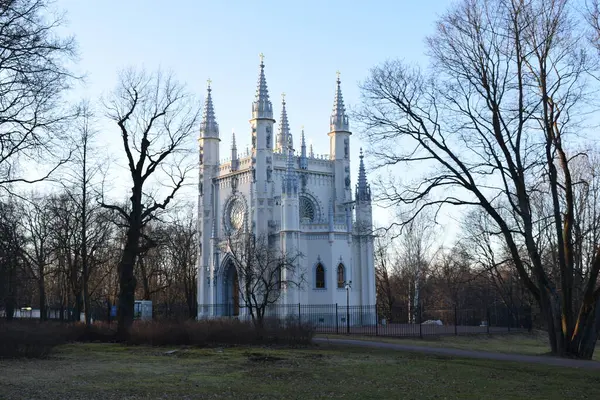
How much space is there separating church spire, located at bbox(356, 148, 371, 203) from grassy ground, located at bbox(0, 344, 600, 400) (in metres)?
35.5

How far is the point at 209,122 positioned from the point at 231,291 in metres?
14.7

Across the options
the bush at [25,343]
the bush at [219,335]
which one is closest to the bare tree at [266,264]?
the bush at [219,335]

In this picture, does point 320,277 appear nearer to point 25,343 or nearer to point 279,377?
point 25,343

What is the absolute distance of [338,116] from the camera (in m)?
61.4

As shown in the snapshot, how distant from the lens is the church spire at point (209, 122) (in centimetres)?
6278

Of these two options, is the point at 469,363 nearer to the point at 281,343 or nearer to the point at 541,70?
the point at 281,343

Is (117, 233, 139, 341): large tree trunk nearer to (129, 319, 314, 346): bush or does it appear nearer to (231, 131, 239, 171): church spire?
(129, 319, 314, 346): bush

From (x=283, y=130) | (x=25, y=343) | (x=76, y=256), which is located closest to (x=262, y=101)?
(x=283, y=130)

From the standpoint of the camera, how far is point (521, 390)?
50.3 feet

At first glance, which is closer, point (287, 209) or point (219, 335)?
point (219, 335)

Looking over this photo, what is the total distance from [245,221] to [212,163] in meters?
7.76

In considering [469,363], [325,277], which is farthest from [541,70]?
[325,277]

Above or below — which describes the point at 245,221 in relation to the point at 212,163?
Result: below

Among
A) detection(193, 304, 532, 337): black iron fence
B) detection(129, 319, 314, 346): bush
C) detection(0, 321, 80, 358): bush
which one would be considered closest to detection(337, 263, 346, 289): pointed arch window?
detection(193, 304, 532, 337): black iron fence
